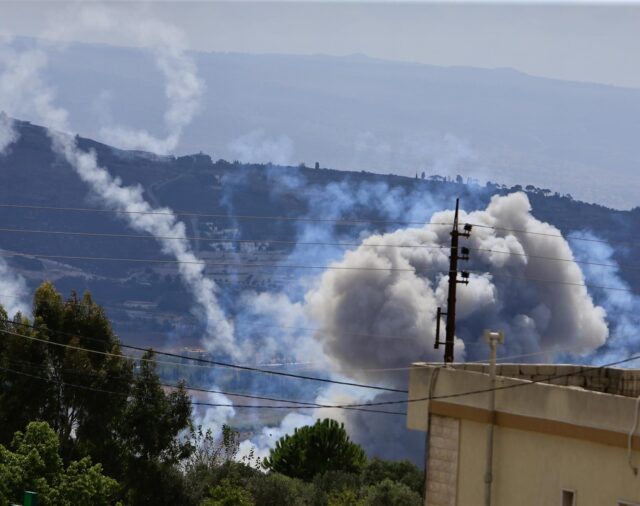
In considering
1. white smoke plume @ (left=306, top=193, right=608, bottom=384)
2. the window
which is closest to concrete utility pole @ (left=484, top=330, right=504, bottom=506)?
the window

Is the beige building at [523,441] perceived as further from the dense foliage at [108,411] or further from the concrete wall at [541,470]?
the dense foliage at [108,411]

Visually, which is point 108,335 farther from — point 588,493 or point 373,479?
point 588,493

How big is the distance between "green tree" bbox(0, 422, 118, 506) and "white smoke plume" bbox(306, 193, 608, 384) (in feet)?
228

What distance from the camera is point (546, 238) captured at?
455ft

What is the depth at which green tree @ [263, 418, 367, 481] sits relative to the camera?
8150 centimetres

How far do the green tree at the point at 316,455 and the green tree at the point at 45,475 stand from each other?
30513mm

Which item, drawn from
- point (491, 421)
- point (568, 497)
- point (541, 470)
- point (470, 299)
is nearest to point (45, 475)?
point (491, 421)

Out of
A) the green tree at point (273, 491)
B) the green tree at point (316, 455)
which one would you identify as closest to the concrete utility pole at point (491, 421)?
the green tree at point (273, 491)

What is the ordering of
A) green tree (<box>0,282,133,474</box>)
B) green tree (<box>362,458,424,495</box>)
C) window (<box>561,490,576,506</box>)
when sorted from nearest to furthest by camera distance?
window (<box>561,490,576,506</box>) → green tree (<box>0,282,133,474</box>) → green tree (<box>362,458,424,495</box>)

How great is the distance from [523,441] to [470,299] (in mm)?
107545

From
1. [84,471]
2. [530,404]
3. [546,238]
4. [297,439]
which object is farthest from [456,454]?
[546,238]

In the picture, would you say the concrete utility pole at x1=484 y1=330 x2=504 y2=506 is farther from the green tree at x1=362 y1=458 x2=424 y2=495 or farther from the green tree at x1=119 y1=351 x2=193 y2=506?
the green tree at x1=362 y1=458 x2=424 y2=495

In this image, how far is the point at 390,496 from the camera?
68.6 metres

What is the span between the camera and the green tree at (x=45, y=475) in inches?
1816
